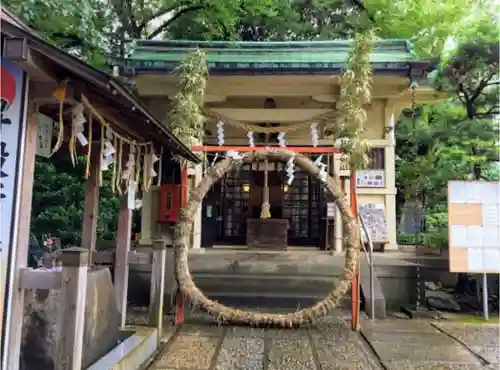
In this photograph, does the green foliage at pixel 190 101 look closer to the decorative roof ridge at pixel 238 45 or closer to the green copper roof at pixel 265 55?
A: the green copper roof at pixel 265 55

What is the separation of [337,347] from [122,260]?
3177mm

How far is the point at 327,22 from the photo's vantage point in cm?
1588

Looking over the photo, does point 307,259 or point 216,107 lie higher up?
point 216,107

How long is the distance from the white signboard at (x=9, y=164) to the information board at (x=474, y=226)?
7063 millimetres

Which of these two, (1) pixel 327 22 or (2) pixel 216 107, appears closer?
(2) pixel 216 107

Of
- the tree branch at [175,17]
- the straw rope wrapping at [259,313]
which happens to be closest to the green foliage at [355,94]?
the straw rope wrapping at [259,313]

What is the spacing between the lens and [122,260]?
18.7 feet

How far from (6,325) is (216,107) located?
7313 mm

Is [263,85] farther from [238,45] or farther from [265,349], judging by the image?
[265,349]

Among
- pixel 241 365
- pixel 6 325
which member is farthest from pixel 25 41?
pixel 241 365

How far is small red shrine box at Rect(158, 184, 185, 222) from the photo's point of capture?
993cm

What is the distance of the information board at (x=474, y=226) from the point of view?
754cm

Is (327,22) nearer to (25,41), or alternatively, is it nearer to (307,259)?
(307,259)

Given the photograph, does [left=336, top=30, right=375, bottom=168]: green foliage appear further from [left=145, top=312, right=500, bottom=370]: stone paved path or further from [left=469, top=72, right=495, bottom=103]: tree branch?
[left=469, top=72, right=495, bottom=103]: tree branch
